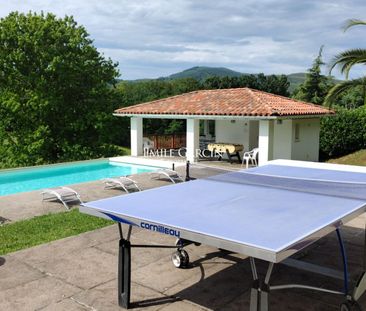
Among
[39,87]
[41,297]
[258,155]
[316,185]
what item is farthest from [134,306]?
[39,87]

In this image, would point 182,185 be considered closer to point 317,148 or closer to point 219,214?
point 219,214

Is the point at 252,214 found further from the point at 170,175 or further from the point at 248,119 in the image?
the point at 248,119

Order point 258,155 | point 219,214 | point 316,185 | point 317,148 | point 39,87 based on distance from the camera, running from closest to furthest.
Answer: point 219,214 < point 316,185 < point 258,155 < point 317,148 < point 39,87

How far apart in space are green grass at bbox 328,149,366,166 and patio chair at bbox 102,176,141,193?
13208 mm

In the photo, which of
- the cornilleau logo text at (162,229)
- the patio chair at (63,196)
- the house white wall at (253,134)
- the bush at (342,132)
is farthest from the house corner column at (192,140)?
the cornilleau logo text at (162,229)

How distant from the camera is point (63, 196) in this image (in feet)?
43.1

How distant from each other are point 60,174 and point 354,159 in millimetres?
16689

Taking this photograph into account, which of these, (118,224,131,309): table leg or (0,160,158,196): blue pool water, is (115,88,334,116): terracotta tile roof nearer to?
(0,160,158,196): blue pool water

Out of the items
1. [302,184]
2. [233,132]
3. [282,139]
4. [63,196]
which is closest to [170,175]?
[63,196]

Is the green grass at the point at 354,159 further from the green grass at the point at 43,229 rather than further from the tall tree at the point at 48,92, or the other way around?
the green grass at the point at 43,229

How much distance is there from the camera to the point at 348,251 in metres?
8.40

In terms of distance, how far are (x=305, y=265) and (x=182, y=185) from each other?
2.36m

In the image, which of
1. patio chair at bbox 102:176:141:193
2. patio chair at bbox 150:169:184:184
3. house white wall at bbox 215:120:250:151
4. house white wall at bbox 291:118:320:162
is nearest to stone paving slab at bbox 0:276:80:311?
patio chair at bbox 102:176:141:193

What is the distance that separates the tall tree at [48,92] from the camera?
2841cm
